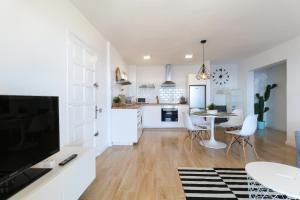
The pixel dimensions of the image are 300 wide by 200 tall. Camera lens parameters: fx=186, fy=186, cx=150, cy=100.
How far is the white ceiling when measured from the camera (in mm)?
2760

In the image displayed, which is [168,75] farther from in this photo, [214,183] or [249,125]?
[214,183]

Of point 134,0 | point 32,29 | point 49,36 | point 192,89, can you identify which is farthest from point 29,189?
point 192,89

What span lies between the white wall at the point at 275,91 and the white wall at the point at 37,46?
621 cm

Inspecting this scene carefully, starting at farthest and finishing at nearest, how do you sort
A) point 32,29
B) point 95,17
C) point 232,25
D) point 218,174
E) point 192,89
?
point 192,89
point 232,25
point 95,17
point 218,174
point 32,29

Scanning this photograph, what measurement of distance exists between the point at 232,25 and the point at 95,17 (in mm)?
2516

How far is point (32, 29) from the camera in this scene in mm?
1943

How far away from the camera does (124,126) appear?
4688 millimetres

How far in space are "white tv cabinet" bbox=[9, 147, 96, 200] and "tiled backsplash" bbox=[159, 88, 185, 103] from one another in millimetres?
5713

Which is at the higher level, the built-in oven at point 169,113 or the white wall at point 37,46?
the white wall at point 37,46

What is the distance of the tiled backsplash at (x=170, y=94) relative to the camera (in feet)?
25.3

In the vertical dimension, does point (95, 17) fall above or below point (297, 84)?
above

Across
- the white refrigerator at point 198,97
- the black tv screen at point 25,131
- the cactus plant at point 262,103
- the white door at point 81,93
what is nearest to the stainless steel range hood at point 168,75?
the white refrigerator at point 198,97

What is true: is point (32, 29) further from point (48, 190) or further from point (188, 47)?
point (188, 47)

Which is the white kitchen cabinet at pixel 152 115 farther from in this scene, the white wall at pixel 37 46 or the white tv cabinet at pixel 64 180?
the white tv cabinet at pixel 64 180
